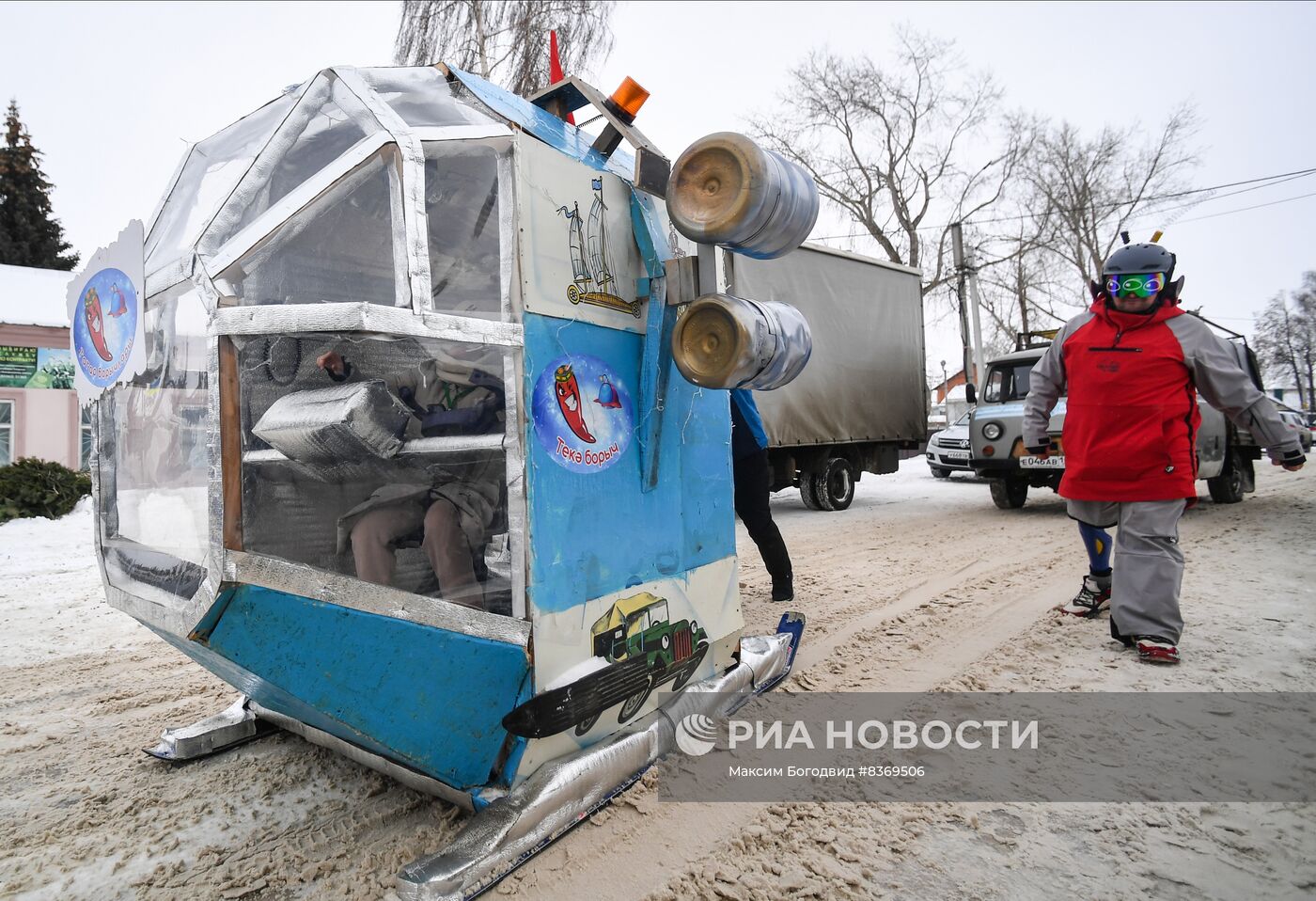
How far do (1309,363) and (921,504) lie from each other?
5551cm

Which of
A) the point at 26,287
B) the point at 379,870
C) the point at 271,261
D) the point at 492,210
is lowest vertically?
the point at 379,870

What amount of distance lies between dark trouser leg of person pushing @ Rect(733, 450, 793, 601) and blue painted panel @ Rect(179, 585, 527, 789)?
8.07 ft

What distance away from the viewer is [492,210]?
205cm

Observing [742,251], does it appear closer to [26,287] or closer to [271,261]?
[271,261]

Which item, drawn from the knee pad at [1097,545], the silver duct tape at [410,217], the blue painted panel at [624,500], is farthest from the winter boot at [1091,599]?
the silver duct tape at [410,217]

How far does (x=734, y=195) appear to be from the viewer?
2.09m

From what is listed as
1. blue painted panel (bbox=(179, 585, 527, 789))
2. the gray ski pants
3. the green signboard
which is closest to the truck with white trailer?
the gray ski pants

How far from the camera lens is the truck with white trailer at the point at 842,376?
8.59 metres

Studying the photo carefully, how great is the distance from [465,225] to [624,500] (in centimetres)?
95

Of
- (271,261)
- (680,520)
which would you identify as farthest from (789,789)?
(271,261)

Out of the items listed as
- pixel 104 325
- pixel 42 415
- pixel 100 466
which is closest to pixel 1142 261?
pixel 104 325

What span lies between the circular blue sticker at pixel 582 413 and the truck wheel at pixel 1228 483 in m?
9.28

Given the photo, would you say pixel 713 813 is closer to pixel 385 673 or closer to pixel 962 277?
pixel 385 673

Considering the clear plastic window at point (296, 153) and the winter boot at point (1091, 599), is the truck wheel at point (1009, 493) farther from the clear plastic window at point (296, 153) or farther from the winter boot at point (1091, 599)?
the clear plastic window at point (296, 153)
